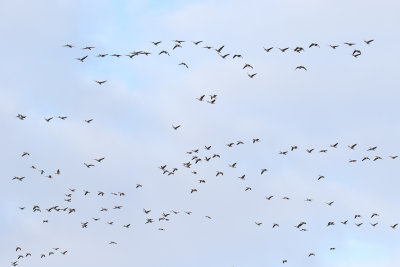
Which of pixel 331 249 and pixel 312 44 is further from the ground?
pixel 312 44

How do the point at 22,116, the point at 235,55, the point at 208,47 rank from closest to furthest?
the point at 208,47, the point at 235,55, the point at 22,116

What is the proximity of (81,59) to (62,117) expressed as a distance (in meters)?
14.0

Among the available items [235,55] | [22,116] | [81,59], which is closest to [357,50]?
[235,55]

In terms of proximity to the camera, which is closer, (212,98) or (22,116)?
(212,98)

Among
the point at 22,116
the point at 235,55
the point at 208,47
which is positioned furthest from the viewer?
the point at 22,116

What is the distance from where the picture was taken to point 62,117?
14212 centimetres

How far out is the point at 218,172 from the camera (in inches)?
6181

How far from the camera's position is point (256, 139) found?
5969 inches

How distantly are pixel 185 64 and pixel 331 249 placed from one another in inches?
1496

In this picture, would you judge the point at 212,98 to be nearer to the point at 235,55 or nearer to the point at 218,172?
the point at 235,55

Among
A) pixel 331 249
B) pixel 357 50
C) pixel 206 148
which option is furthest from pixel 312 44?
pixel 331 249

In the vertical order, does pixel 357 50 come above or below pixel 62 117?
above

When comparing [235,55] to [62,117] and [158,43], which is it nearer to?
[158,43]

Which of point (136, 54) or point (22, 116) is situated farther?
point (22, 116)
